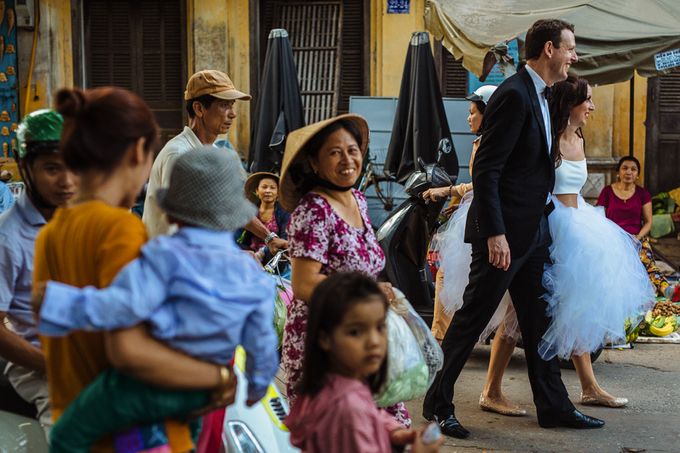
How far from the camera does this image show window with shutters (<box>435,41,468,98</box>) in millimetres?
14539

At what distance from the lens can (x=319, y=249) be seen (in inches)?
154

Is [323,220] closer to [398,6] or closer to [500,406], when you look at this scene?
[500,406]

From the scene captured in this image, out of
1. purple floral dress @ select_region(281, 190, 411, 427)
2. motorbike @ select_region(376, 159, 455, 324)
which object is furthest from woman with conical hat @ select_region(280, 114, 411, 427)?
motorbike @ select_region(376, 159, 455, 324)

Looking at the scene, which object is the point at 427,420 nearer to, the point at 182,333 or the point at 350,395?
the point at 350,395

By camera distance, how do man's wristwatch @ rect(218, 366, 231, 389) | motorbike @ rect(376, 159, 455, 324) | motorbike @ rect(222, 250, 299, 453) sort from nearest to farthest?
man's wristwatch @ rect(218, 366, 231, 389), motorbike @ rect(222, 250, 299, 453), motorbike @ rect(376, 159, 455, 324)

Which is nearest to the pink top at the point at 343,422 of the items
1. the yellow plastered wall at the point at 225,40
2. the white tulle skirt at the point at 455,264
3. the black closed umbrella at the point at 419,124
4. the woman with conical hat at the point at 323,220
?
the woman with conical hat at the point at 323,220


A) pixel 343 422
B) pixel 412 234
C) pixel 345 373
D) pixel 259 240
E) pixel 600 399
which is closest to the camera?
pixel 343 422

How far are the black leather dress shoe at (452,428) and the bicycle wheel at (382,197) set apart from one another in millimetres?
5863

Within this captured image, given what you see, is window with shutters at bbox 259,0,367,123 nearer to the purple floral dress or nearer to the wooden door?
the wooden door

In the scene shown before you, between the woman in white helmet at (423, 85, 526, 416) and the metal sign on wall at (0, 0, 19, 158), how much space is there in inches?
355

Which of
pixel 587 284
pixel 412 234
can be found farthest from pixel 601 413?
pixel 412 234

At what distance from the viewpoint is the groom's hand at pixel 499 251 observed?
224 inches

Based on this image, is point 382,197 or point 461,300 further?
point 382,197

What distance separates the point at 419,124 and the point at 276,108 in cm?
213
